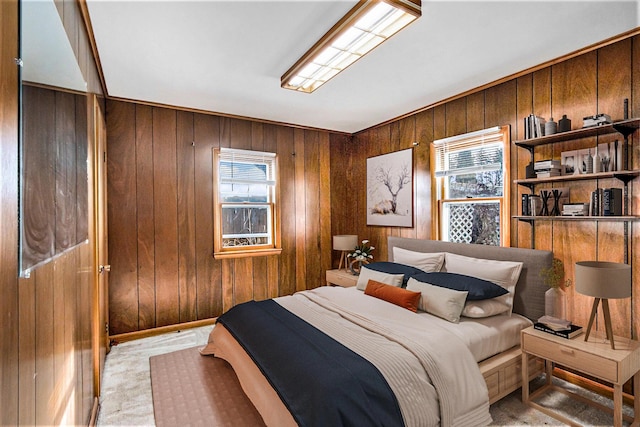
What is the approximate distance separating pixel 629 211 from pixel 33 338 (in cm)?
353

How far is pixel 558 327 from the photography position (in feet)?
8.09

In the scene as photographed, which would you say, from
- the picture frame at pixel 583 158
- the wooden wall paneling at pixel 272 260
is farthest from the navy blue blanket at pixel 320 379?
the picture frame at pixel 583 158

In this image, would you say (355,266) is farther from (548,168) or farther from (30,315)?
(30,315)

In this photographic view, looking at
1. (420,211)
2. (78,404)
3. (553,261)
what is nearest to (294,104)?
(420,211)

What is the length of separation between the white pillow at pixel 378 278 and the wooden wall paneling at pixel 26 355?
2811 mm

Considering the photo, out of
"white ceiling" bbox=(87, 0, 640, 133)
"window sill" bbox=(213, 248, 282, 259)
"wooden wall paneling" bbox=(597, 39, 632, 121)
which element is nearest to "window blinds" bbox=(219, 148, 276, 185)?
"white ceiling" bbox=(87, 0, 640, 133)

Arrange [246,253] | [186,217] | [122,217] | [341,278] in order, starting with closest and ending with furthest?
1. [122,217]
2. [186,217]
3. [246,253]
4. [341,278]

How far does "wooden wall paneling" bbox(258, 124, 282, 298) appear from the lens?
4668 mm

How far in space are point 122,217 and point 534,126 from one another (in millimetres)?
4247

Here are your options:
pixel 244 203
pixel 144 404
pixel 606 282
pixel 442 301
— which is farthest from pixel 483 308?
pixel 244 203

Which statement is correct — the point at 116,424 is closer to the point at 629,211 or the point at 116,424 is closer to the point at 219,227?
the point at 219,227

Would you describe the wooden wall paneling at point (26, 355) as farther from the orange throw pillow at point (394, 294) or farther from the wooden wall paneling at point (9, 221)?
the orange throw pillow at point (394, 294)

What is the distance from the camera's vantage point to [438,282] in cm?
296

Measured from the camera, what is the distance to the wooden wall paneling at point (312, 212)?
502 cm
